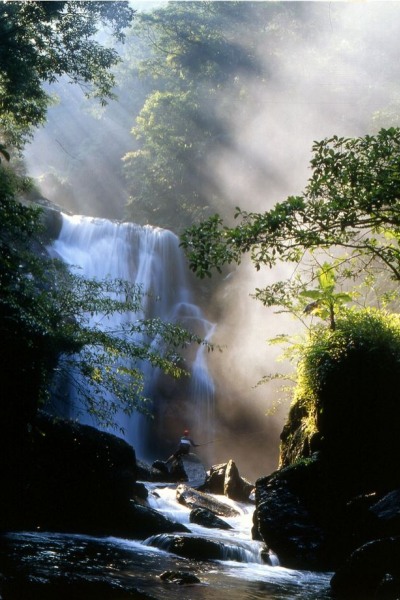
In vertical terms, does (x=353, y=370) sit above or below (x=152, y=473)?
above

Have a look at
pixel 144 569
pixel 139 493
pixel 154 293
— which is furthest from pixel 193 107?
pixel 144 569

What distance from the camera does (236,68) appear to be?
36250 millimetres

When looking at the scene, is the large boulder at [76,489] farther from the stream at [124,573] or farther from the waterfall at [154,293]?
the waterfall at [154,293]

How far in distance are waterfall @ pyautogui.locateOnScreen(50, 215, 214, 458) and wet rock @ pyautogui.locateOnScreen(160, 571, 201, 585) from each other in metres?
13.5

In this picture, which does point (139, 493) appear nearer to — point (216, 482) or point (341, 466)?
point (216, 482)

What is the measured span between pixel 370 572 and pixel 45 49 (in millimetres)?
15576

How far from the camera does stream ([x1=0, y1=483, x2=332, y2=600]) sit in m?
5.83

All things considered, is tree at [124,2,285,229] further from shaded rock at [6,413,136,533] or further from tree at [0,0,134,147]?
shaded rock at [6,413,136,533]

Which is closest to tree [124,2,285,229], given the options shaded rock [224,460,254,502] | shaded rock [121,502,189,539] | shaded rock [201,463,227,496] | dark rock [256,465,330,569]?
shaded rock [201,463,227,496]

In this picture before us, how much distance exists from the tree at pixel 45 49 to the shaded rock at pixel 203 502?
1288cm

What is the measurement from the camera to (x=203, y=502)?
1387 cm

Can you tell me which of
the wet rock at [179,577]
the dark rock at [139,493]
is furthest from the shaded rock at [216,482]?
the wet rock at [179,577]

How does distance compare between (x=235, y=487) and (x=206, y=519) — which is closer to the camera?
(x=206, y=519)

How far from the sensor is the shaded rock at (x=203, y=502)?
13.5m
